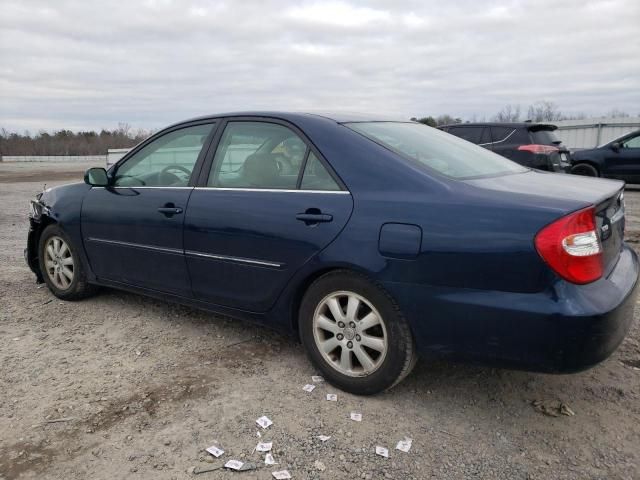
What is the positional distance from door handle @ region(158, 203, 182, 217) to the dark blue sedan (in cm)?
1

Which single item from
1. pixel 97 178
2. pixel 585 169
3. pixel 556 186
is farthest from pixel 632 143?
pixel 97 178

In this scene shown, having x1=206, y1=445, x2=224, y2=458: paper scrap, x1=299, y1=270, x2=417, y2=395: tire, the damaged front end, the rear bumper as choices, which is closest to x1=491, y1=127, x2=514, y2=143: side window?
the rear bumper

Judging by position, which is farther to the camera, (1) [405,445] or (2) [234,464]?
(1) [405,445]

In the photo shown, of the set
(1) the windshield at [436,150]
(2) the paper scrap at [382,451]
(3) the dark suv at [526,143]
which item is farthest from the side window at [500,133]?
(2) the paper scrap at [382,451]

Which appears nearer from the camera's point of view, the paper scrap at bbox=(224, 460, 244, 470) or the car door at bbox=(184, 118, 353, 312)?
the paper scrap at bbox=(224, 460, 244, 470)

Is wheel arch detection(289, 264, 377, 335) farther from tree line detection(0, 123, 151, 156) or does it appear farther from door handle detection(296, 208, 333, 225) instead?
tree line detection(0, 123, 151, 156)

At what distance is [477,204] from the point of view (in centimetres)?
258

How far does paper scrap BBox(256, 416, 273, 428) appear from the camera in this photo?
2758 millimetres

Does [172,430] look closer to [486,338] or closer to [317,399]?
[317,399]

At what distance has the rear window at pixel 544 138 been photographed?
10.1m

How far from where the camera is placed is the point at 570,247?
7.85 feet

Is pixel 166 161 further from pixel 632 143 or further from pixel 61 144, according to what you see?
pixel 61 144

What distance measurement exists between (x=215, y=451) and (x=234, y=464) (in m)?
0.15

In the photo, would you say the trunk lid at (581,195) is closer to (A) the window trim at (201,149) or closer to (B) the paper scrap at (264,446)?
(B) the paper scrap at (264,446)
